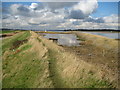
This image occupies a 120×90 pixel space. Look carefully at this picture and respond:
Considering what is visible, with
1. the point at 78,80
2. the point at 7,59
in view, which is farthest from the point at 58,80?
the point at 7,59

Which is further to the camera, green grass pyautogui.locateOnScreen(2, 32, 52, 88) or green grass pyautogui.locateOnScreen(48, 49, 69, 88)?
green grass pyautogui.locateOnScreen(2, 32, 52, 88)

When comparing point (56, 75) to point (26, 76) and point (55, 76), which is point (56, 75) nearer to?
point (55, 76)

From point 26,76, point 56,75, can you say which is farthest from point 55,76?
point 26,76

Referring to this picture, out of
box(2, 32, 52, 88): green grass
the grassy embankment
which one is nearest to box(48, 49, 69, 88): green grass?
the grassy embankment

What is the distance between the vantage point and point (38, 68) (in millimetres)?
18906

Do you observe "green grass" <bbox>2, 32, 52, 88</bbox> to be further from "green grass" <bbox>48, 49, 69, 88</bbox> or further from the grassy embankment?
"green grass" <bbox>48, 49, 69, 88</bbox>

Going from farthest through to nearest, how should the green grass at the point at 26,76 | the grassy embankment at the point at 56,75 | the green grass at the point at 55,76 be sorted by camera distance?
1. the green grass at the point at 26,76
2. the green grass at the point at 55,76
3. the grassy embankment at the point at 56,75

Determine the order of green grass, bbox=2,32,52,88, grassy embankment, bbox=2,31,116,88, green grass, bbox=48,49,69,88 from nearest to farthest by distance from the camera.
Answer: grassy embankment, bbox=2,31,116,88 < green grass, bbox=48,49,69,88 < green grass, bbox=2,32,52,88

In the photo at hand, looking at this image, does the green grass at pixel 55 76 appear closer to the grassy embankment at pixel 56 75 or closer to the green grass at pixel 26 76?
the grassy embankment at pixel 56 75

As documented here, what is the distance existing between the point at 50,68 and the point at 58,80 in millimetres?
3396

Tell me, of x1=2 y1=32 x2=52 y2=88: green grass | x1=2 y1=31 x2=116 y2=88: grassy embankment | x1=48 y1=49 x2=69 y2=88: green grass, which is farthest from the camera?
x1=2 y1=32 x2=52 y2=88: green grass

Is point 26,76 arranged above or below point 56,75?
below

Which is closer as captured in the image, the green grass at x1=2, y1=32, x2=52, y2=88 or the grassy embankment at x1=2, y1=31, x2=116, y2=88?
the grassy embankment at x1=2, y1=31, x2=116, y2=88

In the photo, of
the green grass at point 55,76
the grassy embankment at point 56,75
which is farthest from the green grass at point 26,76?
the green grass at point 55,76
